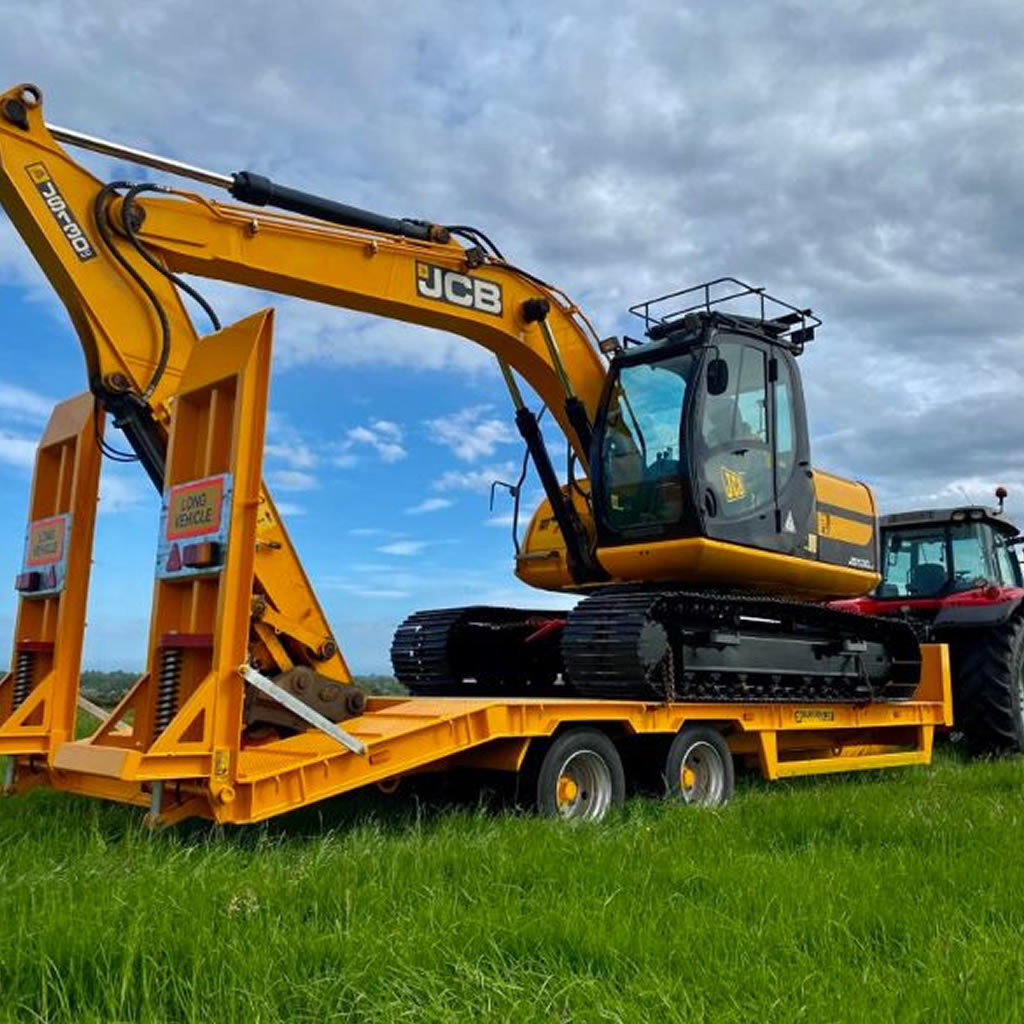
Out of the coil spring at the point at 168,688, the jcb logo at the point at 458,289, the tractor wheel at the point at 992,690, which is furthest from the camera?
the tractor wheel at the point at 992,690

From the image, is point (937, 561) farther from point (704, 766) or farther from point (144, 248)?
point (144, 248)

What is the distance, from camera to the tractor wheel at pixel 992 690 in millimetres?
11062

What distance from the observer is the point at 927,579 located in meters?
12.3

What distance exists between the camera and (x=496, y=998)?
10.5ft

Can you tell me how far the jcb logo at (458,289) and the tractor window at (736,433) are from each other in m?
1.67

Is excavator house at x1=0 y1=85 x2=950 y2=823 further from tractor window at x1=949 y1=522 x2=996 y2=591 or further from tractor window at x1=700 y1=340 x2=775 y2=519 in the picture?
tractor window at x1=949 y1=522 x2=996 y2=591

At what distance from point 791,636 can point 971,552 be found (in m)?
4.25

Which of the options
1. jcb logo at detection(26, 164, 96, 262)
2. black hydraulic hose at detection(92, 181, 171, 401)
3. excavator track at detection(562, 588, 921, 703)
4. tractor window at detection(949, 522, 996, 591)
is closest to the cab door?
excavator track at detection(562, 588, 921, 703)

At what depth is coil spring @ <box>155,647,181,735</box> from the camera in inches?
230

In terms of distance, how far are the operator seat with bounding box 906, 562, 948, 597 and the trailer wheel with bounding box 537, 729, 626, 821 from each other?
6.49 m

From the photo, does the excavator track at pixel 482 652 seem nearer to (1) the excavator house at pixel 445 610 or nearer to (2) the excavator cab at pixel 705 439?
(1) the excavator house at pixel 445 610

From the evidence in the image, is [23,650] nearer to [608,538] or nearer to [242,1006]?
[608,538]

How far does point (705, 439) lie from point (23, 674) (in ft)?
16.1

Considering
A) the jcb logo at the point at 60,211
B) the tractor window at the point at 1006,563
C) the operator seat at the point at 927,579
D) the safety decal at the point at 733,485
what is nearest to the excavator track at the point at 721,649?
the safety decal at the point at 733,485
